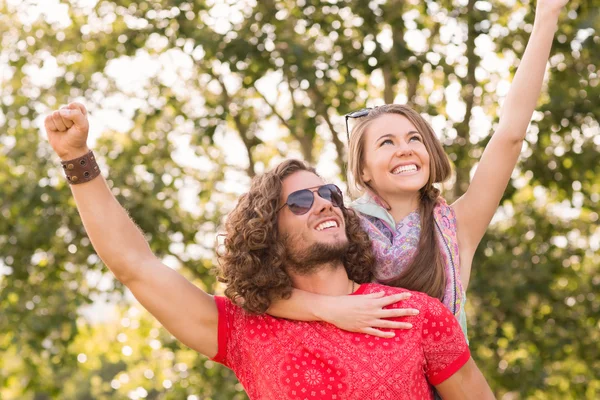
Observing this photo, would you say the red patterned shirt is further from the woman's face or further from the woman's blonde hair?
the woman's face

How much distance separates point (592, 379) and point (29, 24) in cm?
692

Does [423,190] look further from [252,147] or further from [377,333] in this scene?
[252,147]

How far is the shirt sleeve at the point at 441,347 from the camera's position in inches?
111

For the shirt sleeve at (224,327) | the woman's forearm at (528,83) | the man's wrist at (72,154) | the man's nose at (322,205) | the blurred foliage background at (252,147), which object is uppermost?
the man's wrist at (72,154)

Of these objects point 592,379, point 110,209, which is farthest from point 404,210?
point 592,379

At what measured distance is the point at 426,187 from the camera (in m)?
3.25

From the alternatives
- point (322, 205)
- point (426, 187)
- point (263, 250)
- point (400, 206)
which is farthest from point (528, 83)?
point (263, 250)

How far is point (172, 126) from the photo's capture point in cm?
969

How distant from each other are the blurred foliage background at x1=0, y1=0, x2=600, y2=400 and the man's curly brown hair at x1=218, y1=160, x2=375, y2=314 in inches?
151

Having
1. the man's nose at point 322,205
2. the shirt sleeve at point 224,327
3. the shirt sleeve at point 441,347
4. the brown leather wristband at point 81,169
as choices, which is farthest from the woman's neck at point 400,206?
the brown leather wristband at point 81,169

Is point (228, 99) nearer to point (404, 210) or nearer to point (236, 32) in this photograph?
point (236, 32)

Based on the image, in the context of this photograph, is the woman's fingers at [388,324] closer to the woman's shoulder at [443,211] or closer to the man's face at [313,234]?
the man's face at [313,234]

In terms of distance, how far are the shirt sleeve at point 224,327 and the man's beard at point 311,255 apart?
0.24 m

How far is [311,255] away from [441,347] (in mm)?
492
